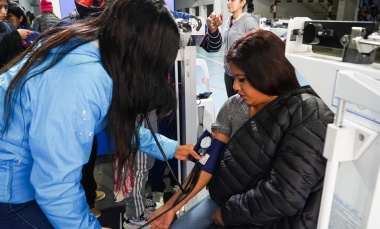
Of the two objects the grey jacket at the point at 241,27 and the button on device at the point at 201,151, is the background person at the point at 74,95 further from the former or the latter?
the grey jacket at the point at 241,27

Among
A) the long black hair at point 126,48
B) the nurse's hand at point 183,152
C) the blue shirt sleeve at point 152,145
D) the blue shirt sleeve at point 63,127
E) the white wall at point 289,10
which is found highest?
the white wall at point 289,10

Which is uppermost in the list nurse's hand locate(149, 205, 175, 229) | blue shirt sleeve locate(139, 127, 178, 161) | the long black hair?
the long black hair

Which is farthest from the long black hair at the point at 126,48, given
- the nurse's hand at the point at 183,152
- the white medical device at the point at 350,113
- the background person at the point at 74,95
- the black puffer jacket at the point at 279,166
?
the nurse's hand at the point at 183,152

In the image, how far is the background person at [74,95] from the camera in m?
0.60

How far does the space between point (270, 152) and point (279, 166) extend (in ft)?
0.21

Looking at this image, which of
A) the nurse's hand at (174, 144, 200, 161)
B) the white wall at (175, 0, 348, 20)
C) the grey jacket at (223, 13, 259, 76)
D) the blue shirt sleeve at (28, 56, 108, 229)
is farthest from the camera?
the white wall at (175, 0, 348, 20)

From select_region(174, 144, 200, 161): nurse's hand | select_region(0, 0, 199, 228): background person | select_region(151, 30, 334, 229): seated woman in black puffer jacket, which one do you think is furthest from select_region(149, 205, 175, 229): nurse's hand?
select_region(0, 0, 199, 228): background person

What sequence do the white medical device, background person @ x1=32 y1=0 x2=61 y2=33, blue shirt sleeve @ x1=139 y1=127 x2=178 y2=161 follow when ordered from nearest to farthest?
the white medical device
blue shirt sleeve @ x1=139 y1=127 x2=178 y2=161
background person @ x1=32 y1=0 x2=61 y2=33

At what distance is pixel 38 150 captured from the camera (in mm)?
613

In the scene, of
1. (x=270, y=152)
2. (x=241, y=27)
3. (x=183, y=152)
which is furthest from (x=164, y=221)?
(x=241, y=27)

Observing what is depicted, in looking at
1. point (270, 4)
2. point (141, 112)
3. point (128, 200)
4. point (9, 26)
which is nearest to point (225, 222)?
point (141, 112)

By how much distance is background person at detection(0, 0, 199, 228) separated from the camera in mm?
601

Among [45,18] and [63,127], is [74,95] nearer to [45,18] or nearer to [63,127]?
[63,127]

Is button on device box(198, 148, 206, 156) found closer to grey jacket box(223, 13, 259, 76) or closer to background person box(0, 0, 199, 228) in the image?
background person box(0, 0, 199, 228)
